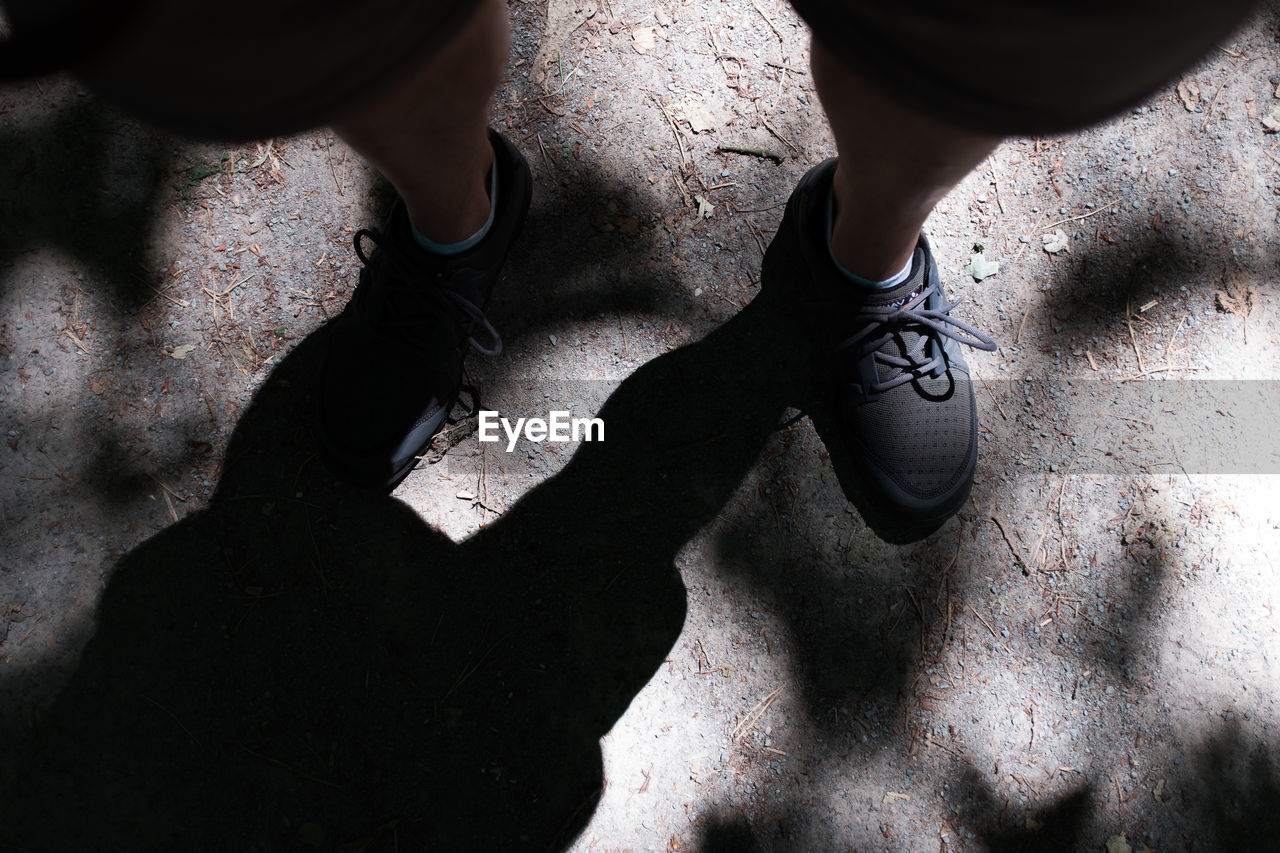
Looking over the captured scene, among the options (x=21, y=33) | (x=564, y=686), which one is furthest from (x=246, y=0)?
(x=564, y=686)

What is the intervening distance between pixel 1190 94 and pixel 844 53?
1908mm

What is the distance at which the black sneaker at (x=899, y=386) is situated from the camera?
1.87 m

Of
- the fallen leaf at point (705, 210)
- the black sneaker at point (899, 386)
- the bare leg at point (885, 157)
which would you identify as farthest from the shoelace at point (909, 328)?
the fallen leaf at point (705, 210)

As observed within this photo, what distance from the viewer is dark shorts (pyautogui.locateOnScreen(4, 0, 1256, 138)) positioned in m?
0.81

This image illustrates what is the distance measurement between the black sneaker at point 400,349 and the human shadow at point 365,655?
0.13 meters

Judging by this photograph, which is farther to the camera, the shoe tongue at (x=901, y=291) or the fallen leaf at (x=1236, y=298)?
the fallen leaf at (x=1236, y=298)

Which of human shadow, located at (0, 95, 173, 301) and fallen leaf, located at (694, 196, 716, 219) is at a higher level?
human shadow, located at (0, 95, 173, 301)

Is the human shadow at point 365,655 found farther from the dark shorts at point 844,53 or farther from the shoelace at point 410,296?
the dark shorts at point 844,53

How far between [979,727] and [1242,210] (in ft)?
5.22

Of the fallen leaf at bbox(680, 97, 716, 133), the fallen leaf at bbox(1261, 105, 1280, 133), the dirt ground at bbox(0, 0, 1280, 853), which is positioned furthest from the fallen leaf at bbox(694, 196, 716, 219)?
the fallen leaf at bbox(1261, 105, 1280, 133)

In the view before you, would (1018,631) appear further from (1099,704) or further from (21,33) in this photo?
(21,33)

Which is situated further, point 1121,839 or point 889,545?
point 889,545

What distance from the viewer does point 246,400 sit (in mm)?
2016

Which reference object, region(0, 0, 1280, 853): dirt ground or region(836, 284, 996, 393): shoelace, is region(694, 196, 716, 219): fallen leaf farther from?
region(836, 284, 996, 393): shoelace
